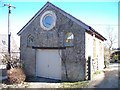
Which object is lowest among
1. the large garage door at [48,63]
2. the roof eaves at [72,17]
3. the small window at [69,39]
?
the large garage door at [48,63]

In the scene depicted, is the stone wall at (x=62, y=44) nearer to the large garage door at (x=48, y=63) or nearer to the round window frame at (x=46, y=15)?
the round window frame at (x=46, y=15)

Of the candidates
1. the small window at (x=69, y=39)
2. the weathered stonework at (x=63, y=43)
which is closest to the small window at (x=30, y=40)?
the weathered stonework at (x=63, y=43)

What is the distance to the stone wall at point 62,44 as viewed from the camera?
56.4 ft

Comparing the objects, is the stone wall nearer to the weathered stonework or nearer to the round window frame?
the weathered stonework

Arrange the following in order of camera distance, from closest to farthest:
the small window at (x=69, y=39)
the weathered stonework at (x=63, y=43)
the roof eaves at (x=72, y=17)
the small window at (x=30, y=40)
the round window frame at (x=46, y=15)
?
the roof eaves at (x=72, y=17) → the weathered stonework at (x=63, y=43) → the small window at (x=69, y=39) → the round window frame at (x=46, y=15) → the small window at (x=30, y=40)

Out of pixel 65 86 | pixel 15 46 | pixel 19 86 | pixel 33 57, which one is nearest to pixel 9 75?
pixel 19 86

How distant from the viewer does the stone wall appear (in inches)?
677

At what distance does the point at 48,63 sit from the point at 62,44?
2.27m

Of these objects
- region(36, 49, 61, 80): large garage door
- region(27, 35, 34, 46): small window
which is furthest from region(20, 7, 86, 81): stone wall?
region(36, 49, 61, 80): large garage door

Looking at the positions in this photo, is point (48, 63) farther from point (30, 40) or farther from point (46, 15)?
point (46, 15)

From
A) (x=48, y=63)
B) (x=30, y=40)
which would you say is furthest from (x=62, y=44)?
(x=30, y=40)

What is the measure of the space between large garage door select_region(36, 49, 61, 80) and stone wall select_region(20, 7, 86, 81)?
0.46 m

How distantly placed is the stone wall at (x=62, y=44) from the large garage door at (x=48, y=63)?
462 millimetres

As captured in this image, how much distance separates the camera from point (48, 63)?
19047 millimetres
